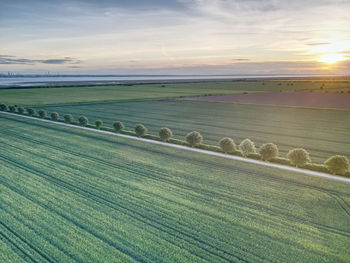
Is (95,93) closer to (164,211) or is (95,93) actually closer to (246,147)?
(246,147)

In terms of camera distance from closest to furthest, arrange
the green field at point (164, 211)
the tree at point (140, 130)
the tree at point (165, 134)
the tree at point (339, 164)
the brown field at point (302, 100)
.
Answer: the green field at point (164, 211)
the tree at point (339, 164)
the tree at point (165, 134)
the tree at point (140, 130)
the brown field at point (302, 100)

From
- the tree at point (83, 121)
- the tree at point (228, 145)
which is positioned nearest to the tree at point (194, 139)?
the tree at point (228, 145)

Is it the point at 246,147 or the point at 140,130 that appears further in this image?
the point at 140,130

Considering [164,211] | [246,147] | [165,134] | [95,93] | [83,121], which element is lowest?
[164,211]

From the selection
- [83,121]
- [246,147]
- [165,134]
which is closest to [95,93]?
[83,121]

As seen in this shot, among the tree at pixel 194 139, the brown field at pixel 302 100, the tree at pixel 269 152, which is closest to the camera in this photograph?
the tree at pixel 269 152

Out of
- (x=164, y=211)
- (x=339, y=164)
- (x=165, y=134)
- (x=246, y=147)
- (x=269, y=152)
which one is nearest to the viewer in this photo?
(x=164, y=211)

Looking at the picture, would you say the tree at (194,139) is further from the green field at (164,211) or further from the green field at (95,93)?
the green field at (95,93)

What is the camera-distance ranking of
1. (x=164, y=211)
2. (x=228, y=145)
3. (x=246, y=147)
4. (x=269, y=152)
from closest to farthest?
(x=164, y=211), (x=269, y=152), (x=246, y=147), (x=228, y=145)
